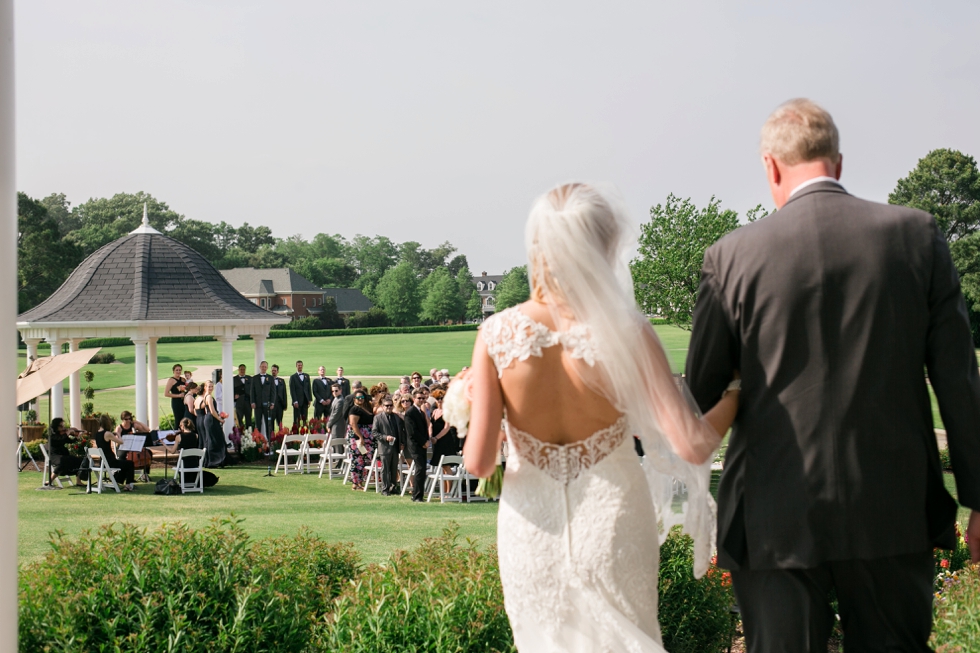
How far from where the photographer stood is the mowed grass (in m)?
12.4

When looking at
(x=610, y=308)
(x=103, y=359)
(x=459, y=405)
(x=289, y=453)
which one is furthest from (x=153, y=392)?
(x=103, y=359)

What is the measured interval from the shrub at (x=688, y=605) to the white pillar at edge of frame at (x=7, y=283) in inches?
131

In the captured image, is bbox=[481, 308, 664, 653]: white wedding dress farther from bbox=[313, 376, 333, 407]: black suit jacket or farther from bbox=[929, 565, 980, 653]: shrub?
bbox=[313, 376, 333, 407]: black suit jacket

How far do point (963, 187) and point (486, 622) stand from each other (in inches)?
2732

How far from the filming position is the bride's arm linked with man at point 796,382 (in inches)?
101

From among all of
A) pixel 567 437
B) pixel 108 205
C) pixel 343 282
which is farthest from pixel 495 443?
pixel 343 282

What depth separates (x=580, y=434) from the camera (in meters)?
3.08

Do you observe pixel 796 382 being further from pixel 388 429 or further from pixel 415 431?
pixel 388 429

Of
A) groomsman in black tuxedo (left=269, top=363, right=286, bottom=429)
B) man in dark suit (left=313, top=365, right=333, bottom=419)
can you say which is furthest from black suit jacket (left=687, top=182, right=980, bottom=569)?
man in dark suit (left=313, top=365, right=333, bottom=419)

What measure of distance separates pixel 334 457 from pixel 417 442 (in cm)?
439

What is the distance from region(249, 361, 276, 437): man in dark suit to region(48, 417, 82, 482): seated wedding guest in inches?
287

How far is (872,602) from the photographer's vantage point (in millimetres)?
2607

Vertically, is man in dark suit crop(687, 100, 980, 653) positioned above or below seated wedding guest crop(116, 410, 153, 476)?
above

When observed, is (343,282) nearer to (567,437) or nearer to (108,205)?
(108,205)
